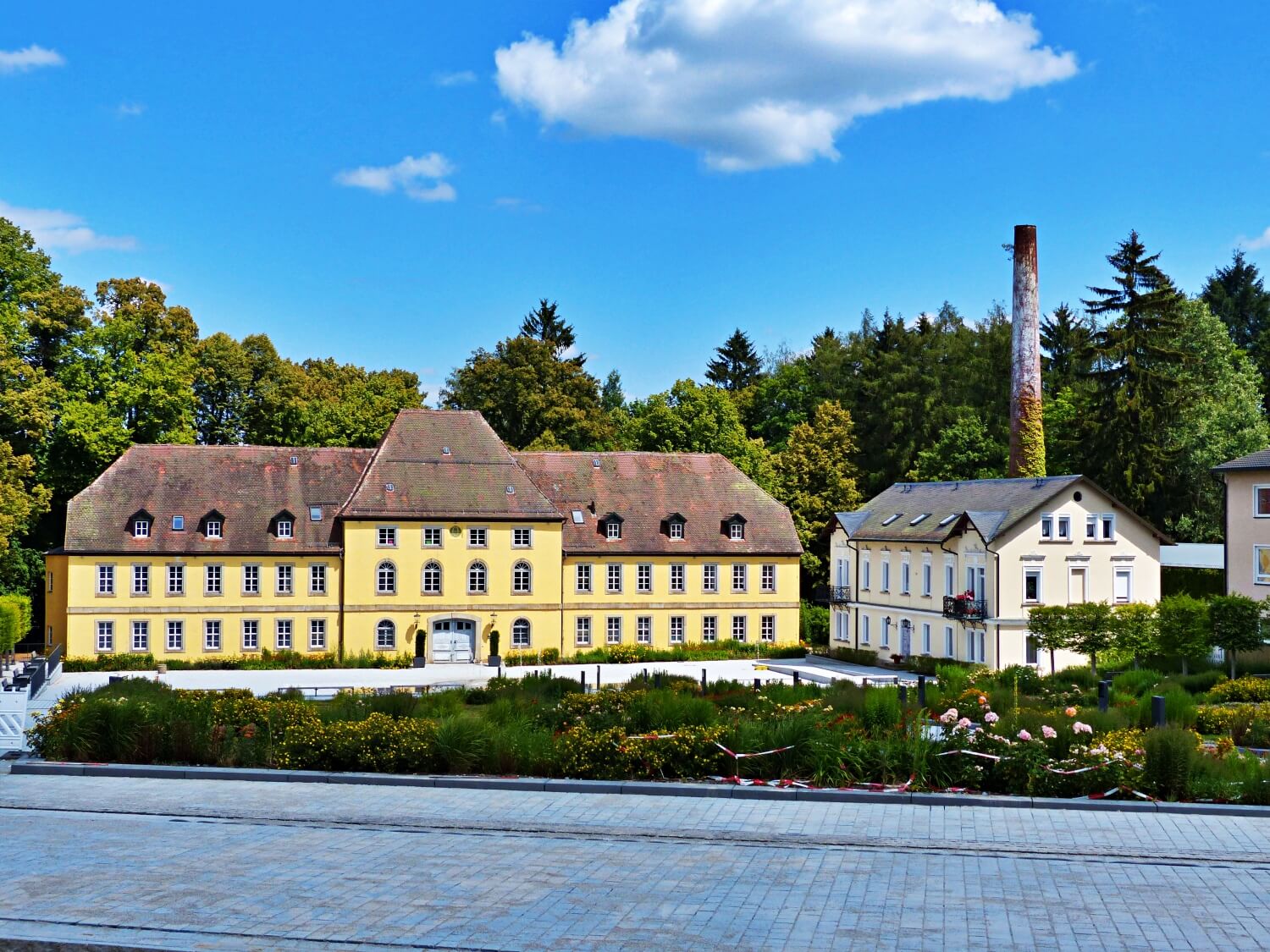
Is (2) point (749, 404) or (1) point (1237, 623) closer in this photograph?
(1) point (1237, 623)

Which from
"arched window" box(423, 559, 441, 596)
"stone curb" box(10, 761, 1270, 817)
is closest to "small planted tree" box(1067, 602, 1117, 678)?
"arched window" box(423, 559, 441, 596)

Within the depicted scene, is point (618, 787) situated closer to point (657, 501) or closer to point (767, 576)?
point (767, 576)

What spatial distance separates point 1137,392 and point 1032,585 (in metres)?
19.7

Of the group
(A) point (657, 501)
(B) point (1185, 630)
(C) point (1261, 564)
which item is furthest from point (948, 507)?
(A) point (657, 501)

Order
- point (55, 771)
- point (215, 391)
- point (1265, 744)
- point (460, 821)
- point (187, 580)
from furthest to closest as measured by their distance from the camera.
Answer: point (215, 391), point (187, 580), point (1265, 744), point (55, 771), point (460, 821)

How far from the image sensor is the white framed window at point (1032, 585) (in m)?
46.7

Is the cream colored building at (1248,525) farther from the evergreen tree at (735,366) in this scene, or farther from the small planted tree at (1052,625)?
the evergreen tree at (735,366)

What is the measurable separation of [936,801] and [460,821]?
626 cm

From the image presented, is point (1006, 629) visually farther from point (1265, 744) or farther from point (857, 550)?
point (1265, 744)

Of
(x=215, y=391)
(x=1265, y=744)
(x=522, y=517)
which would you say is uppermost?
(x=215, y=391)

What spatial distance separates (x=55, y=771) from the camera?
19.9 metres

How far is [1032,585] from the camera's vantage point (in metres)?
46.8

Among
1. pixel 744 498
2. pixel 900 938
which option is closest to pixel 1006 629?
pixel 744 498

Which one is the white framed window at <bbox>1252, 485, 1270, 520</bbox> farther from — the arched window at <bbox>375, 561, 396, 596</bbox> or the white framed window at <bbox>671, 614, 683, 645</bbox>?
the arched window at <bbox>375, 561, 396, 596</bbox>
